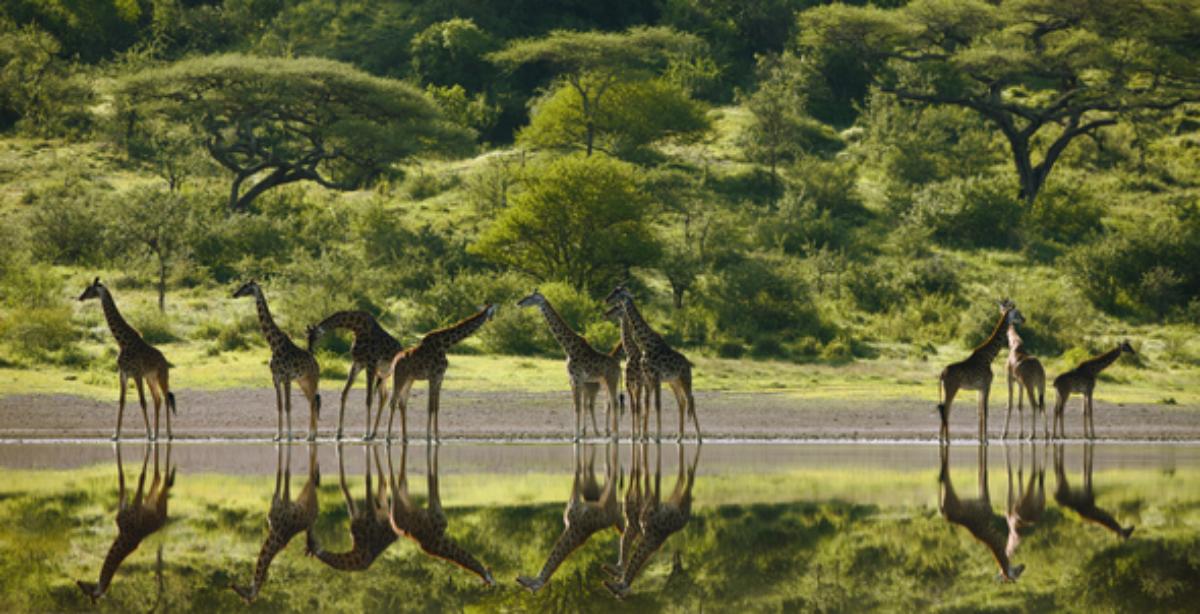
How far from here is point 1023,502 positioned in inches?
640

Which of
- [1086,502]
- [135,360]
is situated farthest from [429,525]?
[135,360]

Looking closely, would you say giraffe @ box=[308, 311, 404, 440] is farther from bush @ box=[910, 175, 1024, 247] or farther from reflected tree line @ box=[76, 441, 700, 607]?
bush @ box=[910, 175, 1024, 247]

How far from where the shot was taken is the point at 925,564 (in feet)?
39.0

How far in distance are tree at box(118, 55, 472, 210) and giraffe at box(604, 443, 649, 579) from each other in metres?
34.3

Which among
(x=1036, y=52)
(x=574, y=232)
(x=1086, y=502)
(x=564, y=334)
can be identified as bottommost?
(x=1086, y=502)

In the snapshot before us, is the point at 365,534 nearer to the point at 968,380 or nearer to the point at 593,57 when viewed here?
the point at 968,380

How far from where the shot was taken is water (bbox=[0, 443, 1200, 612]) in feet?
34.3

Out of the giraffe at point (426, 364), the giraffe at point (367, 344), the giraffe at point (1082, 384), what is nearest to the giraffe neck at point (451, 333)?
the giraffe at point (426, 364)

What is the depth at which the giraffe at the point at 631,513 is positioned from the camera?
11.8 metres

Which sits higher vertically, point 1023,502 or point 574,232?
point 574,232

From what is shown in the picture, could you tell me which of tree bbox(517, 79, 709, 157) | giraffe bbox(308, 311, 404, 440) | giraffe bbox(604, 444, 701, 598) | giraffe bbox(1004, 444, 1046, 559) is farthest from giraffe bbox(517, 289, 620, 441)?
tree bbox(517, 79, 709, 157)

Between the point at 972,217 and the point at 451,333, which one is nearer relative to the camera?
the point at 451,333

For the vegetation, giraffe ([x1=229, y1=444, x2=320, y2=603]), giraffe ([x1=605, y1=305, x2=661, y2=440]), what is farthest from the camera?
the vegetation

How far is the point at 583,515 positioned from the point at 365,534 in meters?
2.44
